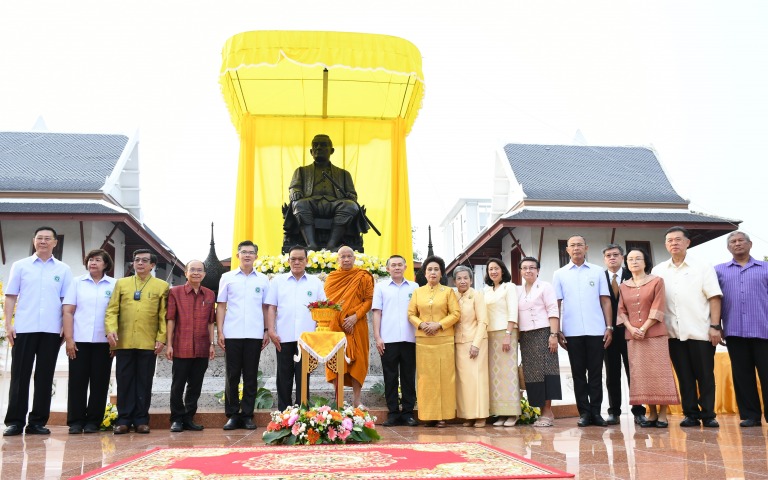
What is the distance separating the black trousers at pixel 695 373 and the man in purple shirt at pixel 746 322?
0.21 m

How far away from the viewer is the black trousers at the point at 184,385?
545 centimetres

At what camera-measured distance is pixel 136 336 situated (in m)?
5.47

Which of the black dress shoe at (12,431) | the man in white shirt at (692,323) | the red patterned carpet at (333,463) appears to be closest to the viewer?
the red patterned carpet at (333,463)

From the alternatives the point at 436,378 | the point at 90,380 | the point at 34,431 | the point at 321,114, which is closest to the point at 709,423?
the point at 436,378

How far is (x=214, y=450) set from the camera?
3967mm

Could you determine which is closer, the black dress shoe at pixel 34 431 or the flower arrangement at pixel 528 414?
Answer: the black dress shoe at pixel 34 431

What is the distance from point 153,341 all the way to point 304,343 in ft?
4.55

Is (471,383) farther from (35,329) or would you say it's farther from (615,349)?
(35,329)

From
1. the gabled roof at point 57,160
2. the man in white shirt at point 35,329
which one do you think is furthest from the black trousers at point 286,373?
the gabled roof at point 57,160

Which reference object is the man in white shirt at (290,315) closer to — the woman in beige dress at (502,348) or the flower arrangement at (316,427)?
the flower arrangement at (316,427)

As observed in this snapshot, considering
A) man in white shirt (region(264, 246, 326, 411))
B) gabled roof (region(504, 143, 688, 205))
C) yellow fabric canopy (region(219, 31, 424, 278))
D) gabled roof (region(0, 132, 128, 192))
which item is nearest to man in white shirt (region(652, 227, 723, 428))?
man in white shirt (region(264, 246, 326, 411))

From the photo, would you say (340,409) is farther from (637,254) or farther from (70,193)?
(70,193)

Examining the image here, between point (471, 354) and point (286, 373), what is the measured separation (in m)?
1.55

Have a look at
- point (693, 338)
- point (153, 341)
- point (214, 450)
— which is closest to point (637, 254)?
point (693, 338)
